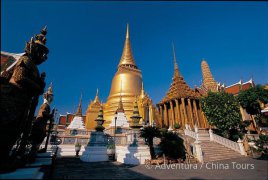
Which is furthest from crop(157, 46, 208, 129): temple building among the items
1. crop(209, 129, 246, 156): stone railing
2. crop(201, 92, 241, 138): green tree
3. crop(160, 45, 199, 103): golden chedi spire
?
crop(209, 129, 246, 156): stone railing

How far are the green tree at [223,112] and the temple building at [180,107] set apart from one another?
6.09 meters

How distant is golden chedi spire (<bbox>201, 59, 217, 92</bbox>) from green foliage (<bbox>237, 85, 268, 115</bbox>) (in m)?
14.5

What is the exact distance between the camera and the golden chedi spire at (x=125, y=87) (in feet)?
85.8

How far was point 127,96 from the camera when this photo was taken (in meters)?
28.0

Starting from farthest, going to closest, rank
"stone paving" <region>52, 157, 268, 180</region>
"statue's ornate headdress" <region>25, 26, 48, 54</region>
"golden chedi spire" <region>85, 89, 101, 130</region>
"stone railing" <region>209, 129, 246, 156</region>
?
"golden chedi spire" <region>85, 89, 101, 130</region>, "stone railing" <region>209, 129, 246, 156</region>, "stone paving" <region>52, 157, 268, 180</region>, "statue's ornate headdress" <region>25, 26, 48, 54</region>

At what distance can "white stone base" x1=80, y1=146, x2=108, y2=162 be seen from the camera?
10336mm

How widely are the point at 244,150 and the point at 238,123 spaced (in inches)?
179

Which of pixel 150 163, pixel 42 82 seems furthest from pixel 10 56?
pixel 150 163

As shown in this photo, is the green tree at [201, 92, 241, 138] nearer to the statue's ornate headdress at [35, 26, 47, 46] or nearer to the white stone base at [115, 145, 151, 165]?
the white stone base at [115, 145, 151, 165]

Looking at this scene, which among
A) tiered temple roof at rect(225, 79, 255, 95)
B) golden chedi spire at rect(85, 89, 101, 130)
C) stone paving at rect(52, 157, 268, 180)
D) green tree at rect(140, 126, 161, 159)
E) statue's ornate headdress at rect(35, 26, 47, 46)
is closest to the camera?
statue's ornate headdress at rect(35, 26, 47, 46)

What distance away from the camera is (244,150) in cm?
1382

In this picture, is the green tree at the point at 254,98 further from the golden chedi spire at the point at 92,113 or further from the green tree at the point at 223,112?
the golden chedi spire at the point at 92,113

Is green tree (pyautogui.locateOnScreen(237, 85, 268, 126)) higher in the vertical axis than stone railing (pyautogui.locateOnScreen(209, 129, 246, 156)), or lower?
higher

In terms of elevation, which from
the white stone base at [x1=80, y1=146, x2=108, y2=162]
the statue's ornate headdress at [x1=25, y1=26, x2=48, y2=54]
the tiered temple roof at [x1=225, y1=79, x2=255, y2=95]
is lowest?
the white stone base at [x1=80, y1=146, x2=108, y2=162]
